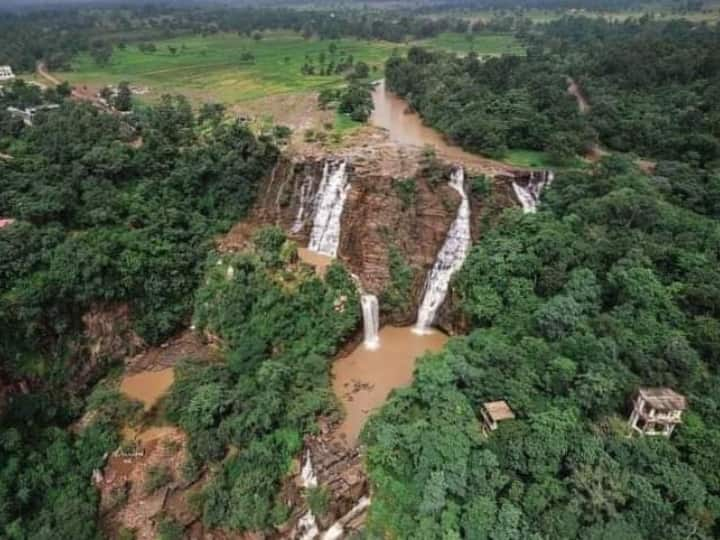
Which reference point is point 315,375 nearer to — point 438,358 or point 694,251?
point 438,358

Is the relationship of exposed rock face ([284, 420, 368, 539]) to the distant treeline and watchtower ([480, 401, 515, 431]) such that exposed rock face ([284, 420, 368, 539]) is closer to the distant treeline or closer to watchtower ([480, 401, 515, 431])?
watchtower ([480, 401, 515, 431])

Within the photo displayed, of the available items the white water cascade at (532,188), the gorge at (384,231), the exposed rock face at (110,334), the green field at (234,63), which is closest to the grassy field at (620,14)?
the green field at (234,63)

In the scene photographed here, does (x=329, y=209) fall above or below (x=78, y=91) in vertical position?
below

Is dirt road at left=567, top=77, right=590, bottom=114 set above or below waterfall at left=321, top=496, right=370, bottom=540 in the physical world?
above

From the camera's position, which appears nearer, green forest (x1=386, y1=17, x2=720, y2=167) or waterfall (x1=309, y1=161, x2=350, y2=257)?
waterfall (x1=309, y1=161, x2=350, y2=257)

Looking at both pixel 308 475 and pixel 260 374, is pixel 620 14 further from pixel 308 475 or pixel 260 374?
pixel 308 475

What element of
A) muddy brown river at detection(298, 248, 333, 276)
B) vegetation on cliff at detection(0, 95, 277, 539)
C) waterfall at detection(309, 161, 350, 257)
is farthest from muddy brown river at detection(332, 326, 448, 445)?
vegetation on cliff at detection(0, 95, 277, 539)

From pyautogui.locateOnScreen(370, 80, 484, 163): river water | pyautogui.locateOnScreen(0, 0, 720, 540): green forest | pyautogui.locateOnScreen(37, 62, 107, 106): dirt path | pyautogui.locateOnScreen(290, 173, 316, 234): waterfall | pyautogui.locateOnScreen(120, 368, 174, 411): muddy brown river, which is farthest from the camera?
pyautogui.locateOnScreen(37, 62, 107, 106): dirt path

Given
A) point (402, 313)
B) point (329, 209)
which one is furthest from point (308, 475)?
point (329, 209)
